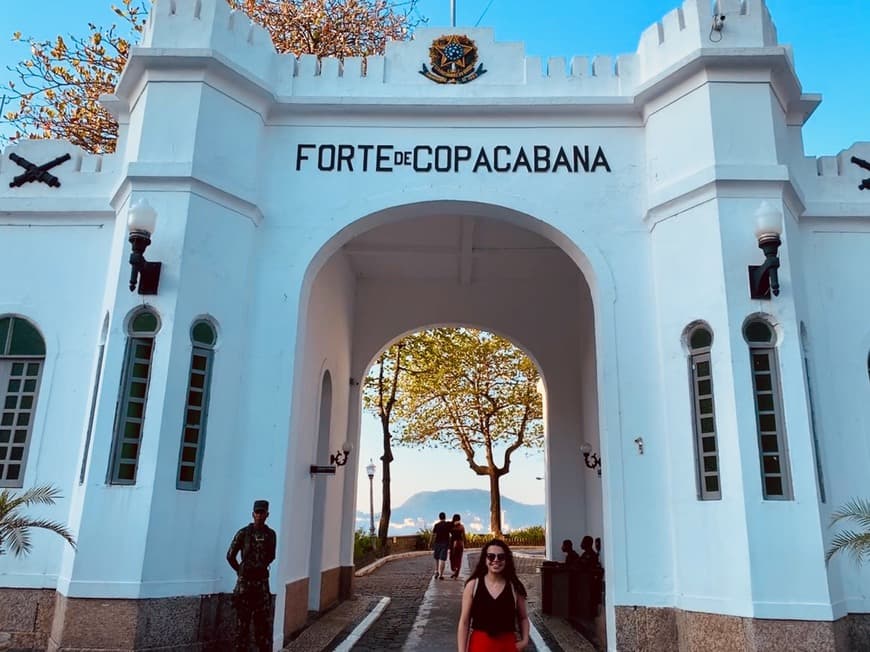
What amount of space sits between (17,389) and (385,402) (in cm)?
1433

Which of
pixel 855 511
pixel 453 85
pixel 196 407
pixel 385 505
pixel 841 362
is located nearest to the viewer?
pixel 855 511

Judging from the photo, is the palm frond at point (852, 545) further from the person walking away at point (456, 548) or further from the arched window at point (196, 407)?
the person walking away at point (456, 548)

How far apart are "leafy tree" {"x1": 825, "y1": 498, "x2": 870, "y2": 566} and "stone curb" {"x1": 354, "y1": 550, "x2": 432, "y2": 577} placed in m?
9.14

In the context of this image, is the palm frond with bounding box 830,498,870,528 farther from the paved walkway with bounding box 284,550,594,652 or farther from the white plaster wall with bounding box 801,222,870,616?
the paved walkway with bounding box 284,550,594,652

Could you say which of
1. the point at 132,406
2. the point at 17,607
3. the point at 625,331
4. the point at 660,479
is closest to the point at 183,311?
the point at 132,406

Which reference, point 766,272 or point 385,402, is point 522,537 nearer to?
point 385,402

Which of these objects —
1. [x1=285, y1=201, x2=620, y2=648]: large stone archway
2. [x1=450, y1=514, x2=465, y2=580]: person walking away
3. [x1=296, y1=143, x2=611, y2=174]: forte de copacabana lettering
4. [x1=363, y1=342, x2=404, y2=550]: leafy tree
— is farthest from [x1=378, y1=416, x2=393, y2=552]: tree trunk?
[x1=296, y1=143, x2=611, y2=174]: forte de copacabana lettering

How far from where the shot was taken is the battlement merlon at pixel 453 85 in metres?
7.08

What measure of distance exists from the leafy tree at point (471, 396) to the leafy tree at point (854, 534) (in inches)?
553

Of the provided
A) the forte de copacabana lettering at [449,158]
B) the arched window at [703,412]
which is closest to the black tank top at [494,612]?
the arched window at [703,412]

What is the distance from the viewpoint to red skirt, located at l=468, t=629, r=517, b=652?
367 cm

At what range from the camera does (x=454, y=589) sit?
1189 cm

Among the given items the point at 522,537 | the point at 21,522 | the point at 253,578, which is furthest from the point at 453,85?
the point at 522,537

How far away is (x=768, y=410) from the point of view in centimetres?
620
